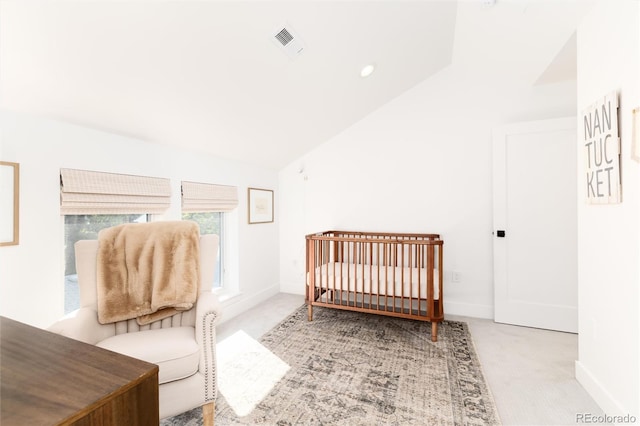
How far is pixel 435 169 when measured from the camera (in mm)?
3209

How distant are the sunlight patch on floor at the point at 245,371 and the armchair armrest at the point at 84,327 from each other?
0.77 metres

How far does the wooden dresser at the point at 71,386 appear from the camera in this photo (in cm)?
52

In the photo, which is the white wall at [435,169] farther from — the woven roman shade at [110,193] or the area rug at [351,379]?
the woven roman shade at [110,193]

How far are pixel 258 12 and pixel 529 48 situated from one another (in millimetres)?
2245

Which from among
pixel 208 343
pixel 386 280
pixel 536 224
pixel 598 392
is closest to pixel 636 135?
pixel 598 392

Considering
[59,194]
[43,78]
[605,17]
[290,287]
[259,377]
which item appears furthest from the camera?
[290,287]

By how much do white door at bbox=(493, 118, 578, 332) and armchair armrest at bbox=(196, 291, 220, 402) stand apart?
2724 millimetres

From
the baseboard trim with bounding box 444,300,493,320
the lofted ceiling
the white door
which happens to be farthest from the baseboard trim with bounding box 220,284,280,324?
the white door

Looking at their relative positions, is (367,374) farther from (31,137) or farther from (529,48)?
(529,48)

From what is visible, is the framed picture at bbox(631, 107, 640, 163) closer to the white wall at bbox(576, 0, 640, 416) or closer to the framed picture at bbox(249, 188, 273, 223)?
the white wall at bbox(576, 0, 640, 416)

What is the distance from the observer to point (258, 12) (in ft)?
5.34

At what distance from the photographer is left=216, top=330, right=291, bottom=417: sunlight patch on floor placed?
1712mm

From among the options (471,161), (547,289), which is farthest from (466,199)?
(547,289)

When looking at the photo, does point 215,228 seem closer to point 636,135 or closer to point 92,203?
point 92,203
